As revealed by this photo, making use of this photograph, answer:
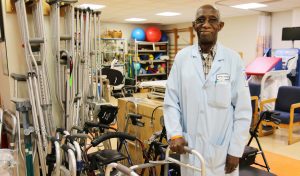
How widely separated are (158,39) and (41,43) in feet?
29.5

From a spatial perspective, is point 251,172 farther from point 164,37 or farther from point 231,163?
point 164,37

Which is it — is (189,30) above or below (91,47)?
above

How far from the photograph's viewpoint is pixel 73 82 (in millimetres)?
2961

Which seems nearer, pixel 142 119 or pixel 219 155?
pixel 219 155

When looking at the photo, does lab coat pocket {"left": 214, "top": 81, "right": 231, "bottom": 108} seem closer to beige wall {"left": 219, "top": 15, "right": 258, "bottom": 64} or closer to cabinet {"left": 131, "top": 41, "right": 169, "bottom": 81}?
beige wall {"left": 219, "top": 15, "right": 258, "bottom": 64}

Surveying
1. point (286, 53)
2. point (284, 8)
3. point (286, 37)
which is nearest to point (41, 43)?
point (286, 53)

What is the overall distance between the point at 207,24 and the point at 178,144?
2.38 ft

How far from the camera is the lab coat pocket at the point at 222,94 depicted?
1639 millimetres

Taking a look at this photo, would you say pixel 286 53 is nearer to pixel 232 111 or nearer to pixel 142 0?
pixel 142 0

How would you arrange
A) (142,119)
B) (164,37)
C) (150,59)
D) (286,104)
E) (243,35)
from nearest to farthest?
(142,119) → (286,104) → (243,35) → (150,59) → (164,37)

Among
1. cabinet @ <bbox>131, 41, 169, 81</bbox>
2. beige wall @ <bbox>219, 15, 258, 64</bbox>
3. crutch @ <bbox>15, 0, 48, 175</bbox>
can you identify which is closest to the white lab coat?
crutch @ <bbox>15, 0, 48, 175</bbox>

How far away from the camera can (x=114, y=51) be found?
10273mm

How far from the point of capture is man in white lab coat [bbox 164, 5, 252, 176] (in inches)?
65.0

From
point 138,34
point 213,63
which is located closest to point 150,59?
point 138,34
